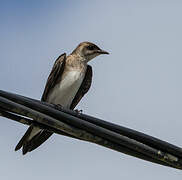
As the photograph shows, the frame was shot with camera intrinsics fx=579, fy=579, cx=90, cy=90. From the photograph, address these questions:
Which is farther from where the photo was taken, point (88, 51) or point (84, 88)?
point (88, 51)

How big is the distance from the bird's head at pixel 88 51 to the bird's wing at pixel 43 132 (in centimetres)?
41

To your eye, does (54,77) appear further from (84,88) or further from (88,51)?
(88,51)

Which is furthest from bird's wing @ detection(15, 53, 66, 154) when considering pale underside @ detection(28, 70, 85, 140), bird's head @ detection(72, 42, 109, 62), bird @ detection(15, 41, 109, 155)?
bird's head @ detection(72, 42, 109, 62)

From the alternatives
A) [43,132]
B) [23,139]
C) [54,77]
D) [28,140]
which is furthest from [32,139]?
[54,77]

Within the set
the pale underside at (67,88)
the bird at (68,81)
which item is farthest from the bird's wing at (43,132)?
the pale underside at (67,88)

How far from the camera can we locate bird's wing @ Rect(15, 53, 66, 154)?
7.23m

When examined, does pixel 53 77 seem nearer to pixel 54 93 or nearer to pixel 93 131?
pixel 54 93

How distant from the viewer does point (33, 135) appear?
7.45 meters

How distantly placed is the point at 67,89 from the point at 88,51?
1186mm

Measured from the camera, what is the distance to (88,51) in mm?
10055

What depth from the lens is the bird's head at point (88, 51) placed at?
987 cm

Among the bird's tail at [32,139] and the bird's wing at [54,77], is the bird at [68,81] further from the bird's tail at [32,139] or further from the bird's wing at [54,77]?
the bird's tail at [32,139]

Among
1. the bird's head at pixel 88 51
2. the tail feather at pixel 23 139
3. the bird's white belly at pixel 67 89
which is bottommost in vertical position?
the tail feather at pixel 23 139

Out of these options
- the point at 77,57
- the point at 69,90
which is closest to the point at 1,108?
the point at 69,90
